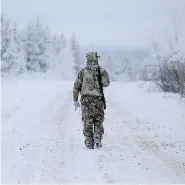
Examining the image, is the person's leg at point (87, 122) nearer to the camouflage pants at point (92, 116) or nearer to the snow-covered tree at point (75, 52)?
the camouflage pants at point (92, 116)

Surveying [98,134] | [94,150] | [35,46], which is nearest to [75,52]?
[35,46]

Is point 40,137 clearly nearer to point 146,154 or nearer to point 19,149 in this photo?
point 19,149

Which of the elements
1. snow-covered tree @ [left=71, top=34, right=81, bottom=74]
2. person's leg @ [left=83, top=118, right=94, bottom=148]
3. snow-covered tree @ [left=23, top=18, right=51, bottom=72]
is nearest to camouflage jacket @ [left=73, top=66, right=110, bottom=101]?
person's leg @ [left=83, top=118, right=94, bottom=148]

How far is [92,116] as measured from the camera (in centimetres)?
1053

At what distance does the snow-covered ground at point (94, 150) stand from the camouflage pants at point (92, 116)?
1.21 feet

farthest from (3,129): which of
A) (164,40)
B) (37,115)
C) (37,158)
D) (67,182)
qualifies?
(164,40)

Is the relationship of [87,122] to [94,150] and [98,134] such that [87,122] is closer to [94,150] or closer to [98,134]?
[98,134]

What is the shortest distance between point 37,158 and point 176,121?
6.72m

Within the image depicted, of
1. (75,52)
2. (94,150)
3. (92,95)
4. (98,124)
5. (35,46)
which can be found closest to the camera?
(94,150)

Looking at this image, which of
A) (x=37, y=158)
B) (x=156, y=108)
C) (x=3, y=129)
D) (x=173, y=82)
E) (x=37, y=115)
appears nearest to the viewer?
(x=37, y=158)

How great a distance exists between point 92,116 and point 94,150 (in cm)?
82

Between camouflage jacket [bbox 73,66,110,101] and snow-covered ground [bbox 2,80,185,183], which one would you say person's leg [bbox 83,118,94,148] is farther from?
camouflage jacket [bbox 73,66,110,101]

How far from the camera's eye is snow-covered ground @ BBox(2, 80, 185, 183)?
25.8 ft

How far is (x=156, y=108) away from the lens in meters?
19.4
